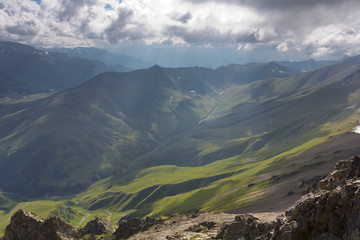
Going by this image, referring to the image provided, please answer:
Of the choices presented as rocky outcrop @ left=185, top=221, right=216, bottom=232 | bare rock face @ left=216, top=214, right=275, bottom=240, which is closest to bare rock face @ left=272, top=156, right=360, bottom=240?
bare rock face @ left=216, top=214, right=275, bottom=240

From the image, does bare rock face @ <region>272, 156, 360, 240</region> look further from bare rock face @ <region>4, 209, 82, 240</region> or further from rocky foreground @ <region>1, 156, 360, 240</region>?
bare rock face @ <region>4, 209, 82, 240</region>

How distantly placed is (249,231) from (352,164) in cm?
2463

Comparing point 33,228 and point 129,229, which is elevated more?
point 33,228

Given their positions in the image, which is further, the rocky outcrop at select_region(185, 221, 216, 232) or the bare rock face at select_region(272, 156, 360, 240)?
the rocky outcrop at select_region(185, 221, 216, 232)

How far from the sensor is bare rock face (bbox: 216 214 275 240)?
194 ft

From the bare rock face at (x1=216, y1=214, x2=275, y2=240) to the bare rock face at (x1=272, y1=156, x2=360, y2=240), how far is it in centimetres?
1686

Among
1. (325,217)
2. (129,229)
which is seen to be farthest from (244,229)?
(129,229)

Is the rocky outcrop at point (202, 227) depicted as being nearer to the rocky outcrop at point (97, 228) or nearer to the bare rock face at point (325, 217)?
the bare rock face at point (325, 217)

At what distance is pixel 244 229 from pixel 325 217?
28.1 meters

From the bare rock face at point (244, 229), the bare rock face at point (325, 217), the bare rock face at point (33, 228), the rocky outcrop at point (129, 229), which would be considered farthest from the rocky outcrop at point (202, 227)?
the bare rock face at point (325, 217)

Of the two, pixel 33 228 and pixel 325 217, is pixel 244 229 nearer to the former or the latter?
pixel 325 217

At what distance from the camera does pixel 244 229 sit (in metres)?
62.8

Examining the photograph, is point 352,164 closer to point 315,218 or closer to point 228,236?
point 315,218

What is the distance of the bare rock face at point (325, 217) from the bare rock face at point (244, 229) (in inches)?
664
